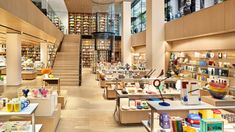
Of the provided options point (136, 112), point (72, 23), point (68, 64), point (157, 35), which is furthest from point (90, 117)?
point (72, 23)

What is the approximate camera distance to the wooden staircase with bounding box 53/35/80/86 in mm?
14156

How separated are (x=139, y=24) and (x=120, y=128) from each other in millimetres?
14520

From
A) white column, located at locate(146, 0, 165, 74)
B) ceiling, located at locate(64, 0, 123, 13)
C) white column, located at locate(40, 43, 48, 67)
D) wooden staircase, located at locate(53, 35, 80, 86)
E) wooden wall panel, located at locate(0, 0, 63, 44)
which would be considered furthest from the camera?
ceiling, located at locate(64, 0, 123, 13)

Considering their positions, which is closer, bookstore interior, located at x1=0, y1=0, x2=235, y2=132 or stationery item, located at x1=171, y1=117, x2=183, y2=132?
stationery item, located at x1=171, y1=117, x2=183, y2=132

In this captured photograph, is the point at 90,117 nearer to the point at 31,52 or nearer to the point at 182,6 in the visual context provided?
the point at 182,6

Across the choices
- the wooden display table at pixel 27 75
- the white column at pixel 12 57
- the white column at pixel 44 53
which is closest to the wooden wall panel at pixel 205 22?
the white column at pixel 12 57

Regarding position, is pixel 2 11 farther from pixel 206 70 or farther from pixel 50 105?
pixel 206 70

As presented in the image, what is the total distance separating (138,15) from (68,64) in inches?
320

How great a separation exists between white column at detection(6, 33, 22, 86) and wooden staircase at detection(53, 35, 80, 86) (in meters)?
2.28

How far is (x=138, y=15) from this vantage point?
68.6 feet

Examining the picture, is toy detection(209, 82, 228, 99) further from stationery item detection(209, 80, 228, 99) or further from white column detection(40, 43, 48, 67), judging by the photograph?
white column detection(40, 43, 48, 67)

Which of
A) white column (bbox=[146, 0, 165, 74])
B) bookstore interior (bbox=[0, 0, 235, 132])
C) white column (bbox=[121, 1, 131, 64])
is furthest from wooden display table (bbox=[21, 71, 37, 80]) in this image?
white column (bbox=[146, 0, 165, 74])

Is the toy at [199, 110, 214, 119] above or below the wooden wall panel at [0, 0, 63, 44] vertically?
below

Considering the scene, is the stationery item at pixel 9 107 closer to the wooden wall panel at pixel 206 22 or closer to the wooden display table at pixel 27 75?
the wooden wall panel at pixel 206 22
